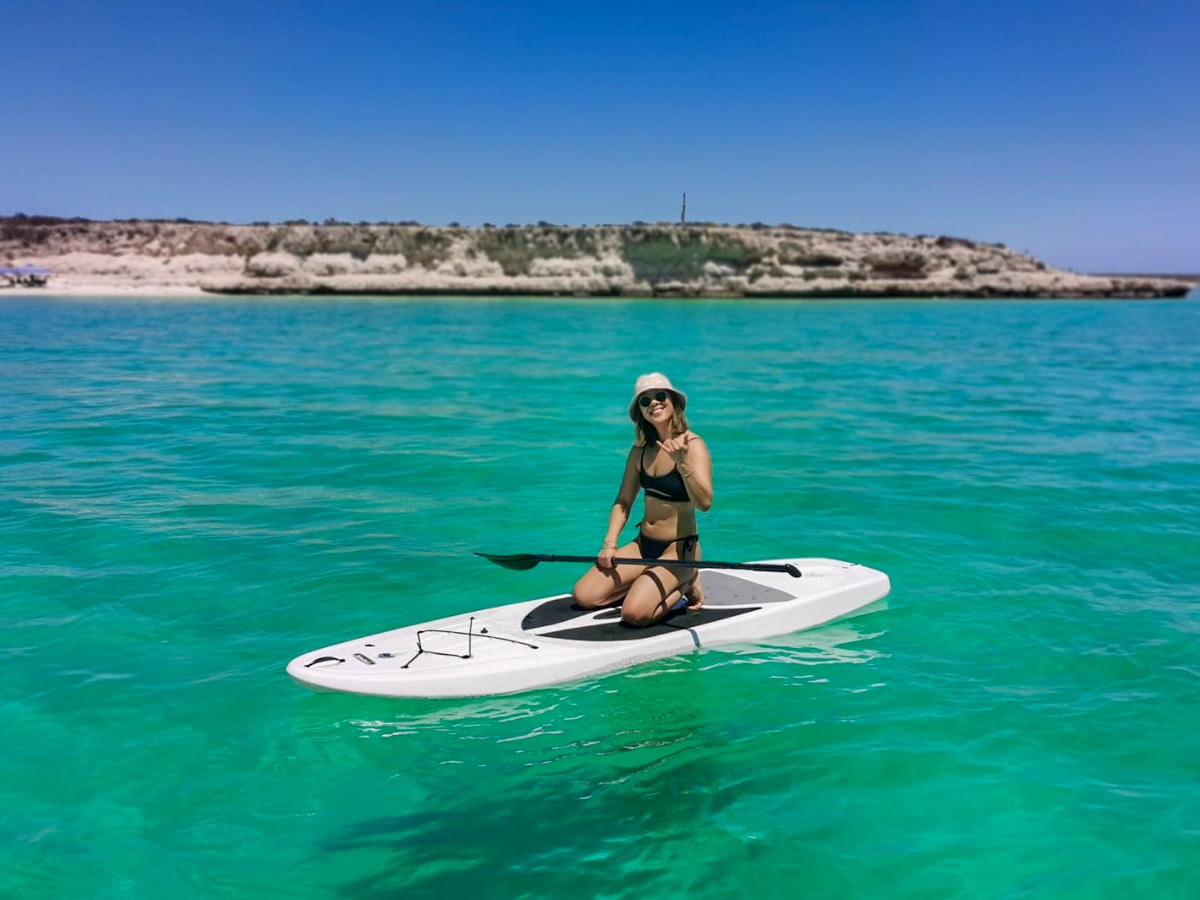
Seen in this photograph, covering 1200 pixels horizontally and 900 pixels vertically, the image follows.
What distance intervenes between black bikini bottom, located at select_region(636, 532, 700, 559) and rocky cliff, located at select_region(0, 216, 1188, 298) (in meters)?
61.0

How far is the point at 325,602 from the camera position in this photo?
23.2ft

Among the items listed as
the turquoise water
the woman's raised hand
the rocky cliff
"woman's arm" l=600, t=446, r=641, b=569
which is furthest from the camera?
the rocky cliff

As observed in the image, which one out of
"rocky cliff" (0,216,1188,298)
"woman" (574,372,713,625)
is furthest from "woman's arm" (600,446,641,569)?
"rocky cliff" (0,216,1188,298)

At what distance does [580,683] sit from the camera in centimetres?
557

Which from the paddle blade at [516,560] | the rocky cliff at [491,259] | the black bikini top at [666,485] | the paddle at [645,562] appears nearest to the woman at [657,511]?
the black bikini top at [666,485]

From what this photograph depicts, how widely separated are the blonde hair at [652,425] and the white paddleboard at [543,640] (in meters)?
1.22

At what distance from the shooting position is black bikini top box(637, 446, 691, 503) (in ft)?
19.2

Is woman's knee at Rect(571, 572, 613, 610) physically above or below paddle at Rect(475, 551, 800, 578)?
below

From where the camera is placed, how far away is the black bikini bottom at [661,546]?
601cm

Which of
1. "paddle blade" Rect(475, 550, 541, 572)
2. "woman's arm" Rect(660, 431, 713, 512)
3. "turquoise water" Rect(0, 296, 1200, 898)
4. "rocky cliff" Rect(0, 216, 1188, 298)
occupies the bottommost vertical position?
"turquoise water" Rect(0, 296, 1200, 898)

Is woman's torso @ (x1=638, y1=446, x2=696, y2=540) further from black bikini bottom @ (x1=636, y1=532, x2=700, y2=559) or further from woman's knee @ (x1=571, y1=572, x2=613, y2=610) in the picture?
woman's knee @ (x1=571, y1=572, x2=613, y2=610)

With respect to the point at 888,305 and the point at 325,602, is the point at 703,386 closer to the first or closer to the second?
the point at 325,602

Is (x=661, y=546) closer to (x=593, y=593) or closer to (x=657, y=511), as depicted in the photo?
(x=657, y=511)

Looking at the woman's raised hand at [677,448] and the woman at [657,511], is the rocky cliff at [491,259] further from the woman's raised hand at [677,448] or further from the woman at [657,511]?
the woman's raised hand at [677,448]
